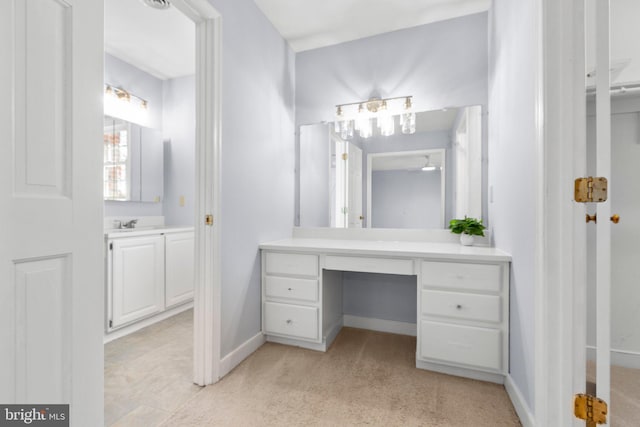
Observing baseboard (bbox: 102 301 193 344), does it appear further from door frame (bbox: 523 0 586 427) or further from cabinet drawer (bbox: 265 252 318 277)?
door frame (bbox: 523 0 586 427)

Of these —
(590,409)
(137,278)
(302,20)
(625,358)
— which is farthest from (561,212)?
(137,278)

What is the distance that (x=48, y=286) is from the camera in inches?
33.8

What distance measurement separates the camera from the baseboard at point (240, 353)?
1.83m

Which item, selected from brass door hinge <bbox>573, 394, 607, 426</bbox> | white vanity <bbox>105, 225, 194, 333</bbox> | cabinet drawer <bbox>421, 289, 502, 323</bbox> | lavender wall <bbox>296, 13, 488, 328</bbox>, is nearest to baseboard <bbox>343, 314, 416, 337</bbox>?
lavender wall <bbox>296, 13, 488, 328</bbox>

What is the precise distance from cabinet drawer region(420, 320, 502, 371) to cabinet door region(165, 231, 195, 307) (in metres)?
2.30

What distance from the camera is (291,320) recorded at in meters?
2.15

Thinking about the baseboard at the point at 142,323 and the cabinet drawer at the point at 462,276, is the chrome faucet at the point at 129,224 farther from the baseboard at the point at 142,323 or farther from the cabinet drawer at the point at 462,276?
the cabinet drawer at the point at 462,276

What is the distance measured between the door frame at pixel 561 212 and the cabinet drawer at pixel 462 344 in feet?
1.82

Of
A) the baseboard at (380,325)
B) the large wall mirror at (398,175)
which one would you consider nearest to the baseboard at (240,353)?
the baseboard at (380,325)

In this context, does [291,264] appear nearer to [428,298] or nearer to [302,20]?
[428,298]

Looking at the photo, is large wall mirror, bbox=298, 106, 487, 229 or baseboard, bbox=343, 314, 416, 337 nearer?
large wall mirror, bbox=298, 106, 487, 229

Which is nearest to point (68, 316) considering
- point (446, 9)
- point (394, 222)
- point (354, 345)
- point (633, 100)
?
point (354, 345)

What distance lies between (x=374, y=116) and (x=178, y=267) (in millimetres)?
2392

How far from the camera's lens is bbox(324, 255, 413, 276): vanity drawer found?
1890 millimetres
